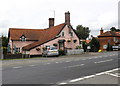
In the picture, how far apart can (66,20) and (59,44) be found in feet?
19.1

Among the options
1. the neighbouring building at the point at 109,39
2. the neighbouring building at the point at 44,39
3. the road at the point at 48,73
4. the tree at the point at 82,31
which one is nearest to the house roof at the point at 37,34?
the neighbouring building at the point at 44,39

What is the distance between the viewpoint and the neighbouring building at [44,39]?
38656mm

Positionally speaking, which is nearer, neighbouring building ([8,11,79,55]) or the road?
the road

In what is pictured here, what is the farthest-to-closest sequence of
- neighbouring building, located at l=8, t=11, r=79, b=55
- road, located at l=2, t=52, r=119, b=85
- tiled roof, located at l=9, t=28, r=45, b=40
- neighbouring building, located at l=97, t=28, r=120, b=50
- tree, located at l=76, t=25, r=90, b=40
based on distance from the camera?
tree, located at l=76, t=25, r=90, b=40 < neighbouring building, located at l=97, t=28, r=120, b=50 < tiled roof, located at l=9, t=28, r=45, b=40 < neighbouring building, located at l=8, t=11, r=79, b=55 < road, located at l=2, t=52, r=119, b=85

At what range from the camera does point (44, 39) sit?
42.6 m

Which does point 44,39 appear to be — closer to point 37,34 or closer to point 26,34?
point 37,34

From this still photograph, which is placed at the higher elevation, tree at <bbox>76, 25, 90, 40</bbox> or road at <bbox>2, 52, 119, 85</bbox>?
tree at <bbox>76, 25, 90, 40</bbox>

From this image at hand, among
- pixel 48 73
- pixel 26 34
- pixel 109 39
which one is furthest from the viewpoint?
pixel 109 39

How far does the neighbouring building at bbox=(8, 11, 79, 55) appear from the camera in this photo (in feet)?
127

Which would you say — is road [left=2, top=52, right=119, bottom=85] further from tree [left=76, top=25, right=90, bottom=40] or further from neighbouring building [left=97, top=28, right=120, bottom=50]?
tree [left=76, top=25, right=90, bottom=40]

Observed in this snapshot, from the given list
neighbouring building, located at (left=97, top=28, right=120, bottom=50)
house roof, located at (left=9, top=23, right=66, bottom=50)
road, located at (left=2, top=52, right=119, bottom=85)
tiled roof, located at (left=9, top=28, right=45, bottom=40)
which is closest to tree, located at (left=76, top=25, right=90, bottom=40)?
neighbouring building, located at (left=97, top=28, right=120, bottom=50)

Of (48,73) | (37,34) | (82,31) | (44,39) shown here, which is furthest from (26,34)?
(82,31)

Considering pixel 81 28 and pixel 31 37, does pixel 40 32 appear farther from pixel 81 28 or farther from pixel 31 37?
pixel 81 28

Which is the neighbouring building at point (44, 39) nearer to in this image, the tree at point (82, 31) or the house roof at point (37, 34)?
the house roof at point (37, 34)
